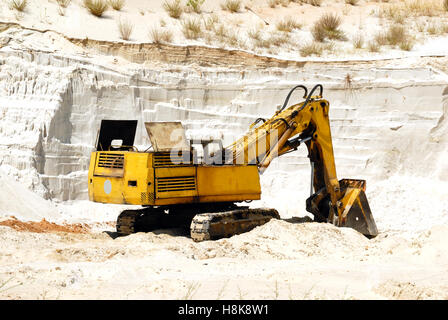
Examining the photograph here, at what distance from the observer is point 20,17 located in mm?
17422

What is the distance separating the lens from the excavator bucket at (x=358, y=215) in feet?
39.4

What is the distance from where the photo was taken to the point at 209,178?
36.7 ft

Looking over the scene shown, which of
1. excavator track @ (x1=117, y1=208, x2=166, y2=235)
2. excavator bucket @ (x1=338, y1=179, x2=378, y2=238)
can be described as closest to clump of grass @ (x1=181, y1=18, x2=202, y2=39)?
excavator track @ (x1=117, y1=208, x2=166, y2=235)

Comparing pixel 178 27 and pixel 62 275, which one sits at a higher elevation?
pixel 178 27

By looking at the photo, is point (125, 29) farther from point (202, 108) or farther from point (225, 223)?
point (225, 223)

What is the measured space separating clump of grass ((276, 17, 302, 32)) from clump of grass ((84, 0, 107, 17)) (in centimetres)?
563

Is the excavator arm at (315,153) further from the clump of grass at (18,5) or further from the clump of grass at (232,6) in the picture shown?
the clump of grass at (232,6)

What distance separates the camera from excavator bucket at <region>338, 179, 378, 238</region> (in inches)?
473

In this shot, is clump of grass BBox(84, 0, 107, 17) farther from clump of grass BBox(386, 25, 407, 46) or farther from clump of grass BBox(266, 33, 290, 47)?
clump of grass BBox(386, 25, 407, 46)

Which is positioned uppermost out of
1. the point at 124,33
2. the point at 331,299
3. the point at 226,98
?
the point at 124,33

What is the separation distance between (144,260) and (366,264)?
10.5 ft

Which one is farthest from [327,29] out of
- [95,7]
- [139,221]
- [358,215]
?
[139,221]

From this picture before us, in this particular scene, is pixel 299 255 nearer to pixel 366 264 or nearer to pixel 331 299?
pixel 366 264
